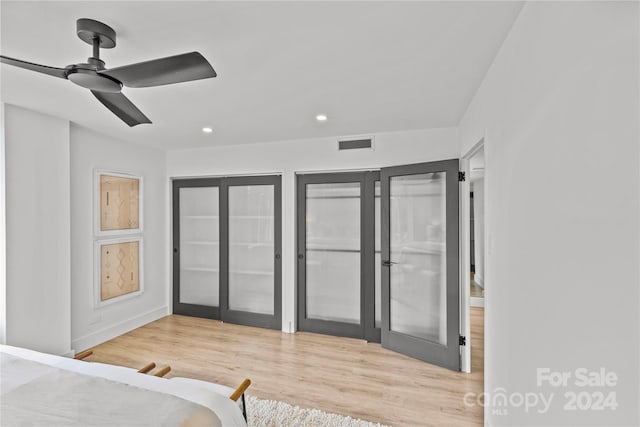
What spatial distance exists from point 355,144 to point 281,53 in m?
2.05

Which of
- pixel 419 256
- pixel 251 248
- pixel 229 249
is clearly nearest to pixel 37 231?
pixel 229 249

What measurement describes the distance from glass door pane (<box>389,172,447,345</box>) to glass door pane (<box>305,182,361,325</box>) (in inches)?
20.2

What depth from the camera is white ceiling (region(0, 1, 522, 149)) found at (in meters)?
1.45

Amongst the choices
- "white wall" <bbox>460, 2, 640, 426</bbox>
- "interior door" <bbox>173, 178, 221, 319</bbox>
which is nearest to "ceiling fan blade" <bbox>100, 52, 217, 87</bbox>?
"white wall" <bbox>460, 2, 640, 426</bbox>

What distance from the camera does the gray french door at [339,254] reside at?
3.82m

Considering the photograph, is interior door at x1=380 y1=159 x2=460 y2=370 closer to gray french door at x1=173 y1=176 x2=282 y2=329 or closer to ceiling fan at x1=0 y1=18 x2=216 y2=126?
gray french door at x1=173 y1=176 x2=282 y2=329

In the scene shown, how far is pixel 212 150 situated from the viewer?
4457 mm

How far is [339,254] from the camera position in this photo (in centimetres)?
398

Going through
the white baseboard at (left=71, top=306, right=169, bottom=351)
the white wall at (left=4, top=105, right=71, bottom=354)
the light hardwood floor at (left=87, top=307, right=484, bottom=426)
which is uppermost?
the white wall at (left=4, top=105, right=71, bottom=354)

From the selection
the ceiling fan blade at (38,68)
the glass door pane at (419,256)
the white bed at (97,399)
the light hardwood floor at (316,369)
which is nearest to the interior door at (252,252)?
the light hardwood floor at (316,369)

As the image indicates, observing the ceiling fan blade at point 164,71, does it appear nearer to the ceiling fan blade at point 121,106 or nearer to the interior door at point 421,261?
the ceiling fan blade at point 121,106

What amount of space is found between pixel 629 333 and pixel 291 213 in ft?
11.5

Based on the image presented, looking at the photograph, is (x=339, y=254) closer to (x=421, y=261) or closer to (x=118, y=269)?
(x=421, y=261)

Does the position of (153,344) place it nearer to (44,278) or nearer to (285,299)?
(44,278)
